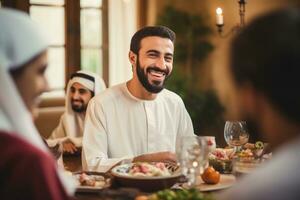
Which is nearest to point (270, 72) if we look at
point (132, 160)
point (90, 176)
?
point (90, 176)

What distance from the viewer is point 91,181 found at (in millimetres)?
2125

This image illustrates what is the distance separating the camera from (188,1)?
649 cm

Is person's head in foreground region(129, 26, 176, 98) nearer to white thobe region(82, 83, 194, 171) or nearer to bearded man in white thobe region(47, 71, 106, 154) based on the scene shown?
white thobe region(82, 83, 194, 171)

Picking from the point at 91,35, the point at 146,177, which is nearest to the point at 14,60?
the point at 146,177

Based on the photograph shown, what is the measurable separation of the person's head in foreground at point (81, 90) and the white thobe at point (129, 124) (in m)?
1.58

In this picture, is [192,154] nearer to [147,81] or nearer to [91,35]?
[147,81]

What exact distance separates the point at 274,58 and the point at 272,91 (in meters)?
0.06

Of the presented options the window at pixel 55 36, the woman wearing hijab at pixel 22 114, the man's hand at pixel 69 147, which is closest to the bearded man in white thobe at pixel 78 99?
the man's hand at pixel 69 147

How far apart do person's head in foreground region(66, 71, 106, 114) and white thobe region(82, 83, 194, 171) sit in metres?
1.58

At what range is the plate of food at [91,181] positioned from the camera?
81.4 inches

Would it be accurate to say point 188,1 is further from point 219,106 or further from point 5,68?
point 5,68

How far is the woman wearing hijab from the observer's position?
48.8 inches

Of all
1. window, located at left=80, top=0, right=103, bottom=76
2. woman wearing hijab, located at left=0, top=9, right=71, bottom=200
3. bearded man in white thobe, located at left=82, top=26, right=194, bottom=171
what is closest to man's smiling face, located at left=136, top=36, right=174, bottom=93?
bearded man in white thobe, located at left=82, top=26, right=194, bottom=171

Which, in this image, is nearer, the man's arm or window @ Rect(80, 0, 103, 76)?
the man's arm
